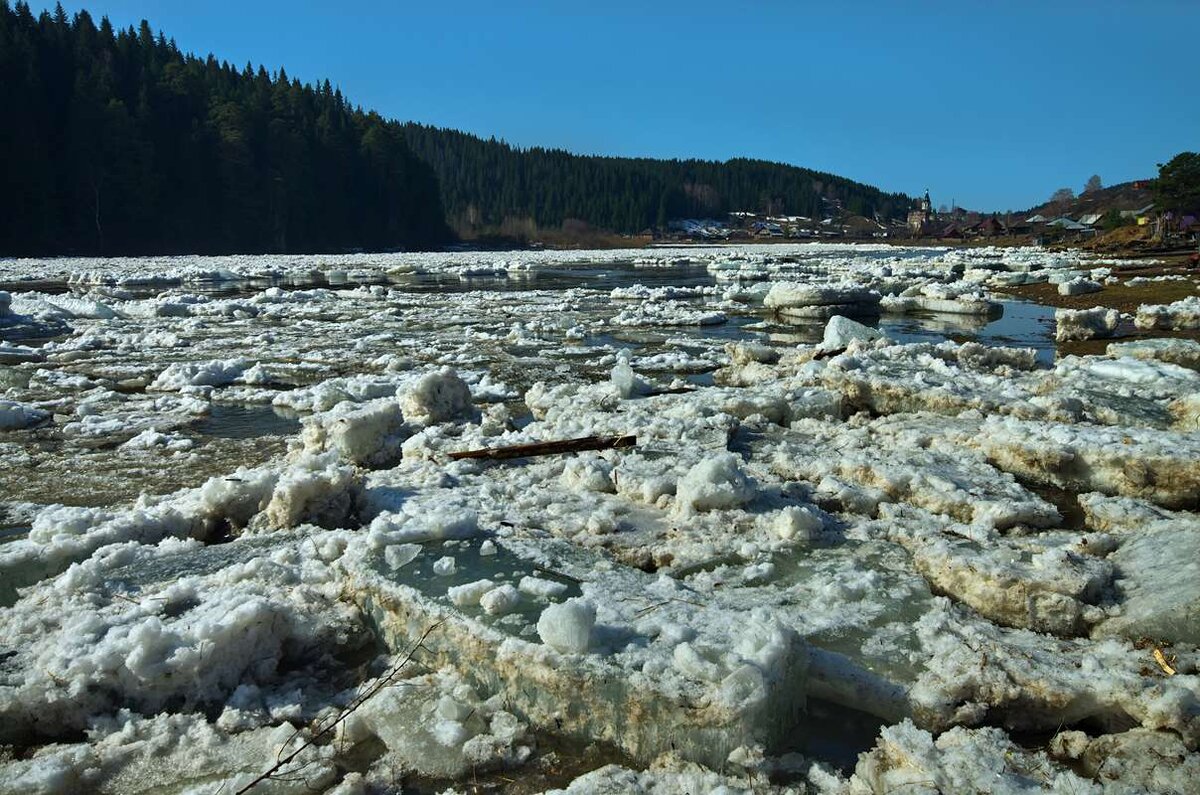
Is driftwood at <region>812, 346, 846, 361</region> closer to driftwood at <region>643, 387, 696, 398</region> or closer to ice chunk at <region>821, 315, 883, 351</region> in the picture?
ice chunk at <region>821, 315, 883, 351</region>

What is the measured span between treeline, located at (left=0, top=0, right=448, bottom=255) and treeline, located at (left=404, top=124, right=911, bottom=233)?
85.2 ft

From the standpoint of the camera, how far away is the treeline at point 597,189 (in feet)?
402

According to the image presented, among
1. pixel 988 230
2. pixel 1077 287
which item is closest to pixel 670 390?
pixel 1077 287

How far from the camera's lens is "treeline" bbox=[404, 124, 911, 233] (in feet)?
402

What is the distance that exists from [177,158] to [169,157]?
1.99ft

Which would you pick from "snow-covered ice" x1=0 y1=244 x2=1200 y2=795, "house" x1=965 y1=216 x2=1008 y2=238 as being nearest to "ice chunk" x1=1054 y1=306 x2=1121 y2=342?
"snow-covered ice" x1=0 y1=244 x2=1200 y2=795

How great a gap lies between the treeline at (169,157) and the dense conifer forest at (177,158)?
0.10 meters

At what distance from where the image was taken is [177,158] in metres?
54.3

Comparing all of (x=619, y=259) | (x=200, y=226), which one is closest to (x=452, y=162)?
(x=200, y=226)

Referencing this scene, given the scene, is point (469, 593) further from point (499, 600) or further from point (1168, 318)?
point (1168, 318)

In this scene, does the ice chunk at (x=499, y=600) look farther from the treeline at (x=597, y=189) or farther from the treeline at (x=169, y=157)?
the treeline at (x=597, y=189)

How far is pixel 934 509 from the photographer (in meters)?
3.79

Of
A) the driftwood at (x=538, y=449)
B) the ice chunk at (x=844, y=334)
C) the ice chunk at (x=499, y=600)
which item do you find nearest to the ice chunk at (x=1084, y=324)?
the ice chunk at (x=844, y=334)

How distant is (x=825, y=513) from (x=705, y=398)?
2268 mm
